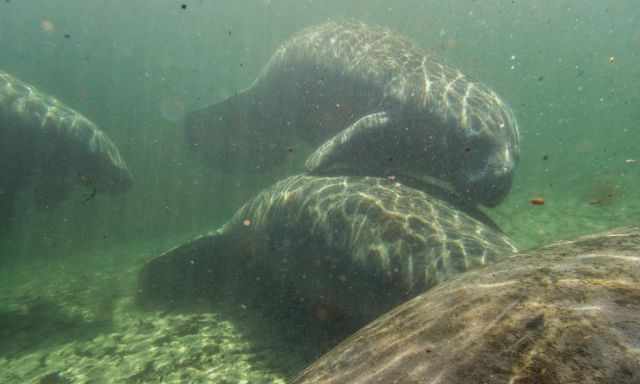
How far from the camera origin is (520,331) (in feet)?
4.52

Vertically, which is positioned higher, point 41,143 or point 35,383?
point 41,143

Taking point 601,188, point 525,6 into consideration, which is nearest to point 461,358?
point 601,188

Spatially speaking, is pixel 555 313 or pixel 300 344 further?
pixel 300 344

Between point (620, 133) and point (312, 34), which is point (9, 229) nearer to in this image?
point (312, 34)

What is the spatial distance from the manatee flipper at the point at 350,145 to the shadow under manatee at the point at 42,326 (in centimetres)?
439

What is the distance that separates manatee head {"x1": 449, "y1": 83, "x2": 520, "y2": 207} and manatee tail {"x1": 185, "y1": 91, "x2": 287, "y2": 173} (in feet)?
21.5

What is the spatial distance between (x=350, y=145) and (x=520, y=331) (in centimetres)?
599

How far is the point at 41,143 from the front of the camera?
29.2 ft

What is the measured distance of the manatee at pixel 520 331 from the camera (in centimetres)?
117

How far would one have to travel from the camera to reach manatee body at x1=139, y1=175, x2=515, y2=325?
4.45 metres

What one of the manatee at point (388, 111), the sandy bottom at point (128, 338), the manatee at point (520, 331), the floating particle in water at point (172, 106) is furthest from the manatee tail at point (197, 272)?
the floating particle in water at point (172, 106)

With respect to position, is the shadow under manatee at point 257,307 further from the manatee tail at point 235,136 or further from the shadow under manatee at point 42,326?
the manatee tail at point 235,136

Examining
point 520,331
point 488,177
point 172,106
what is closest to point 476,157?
point 488,177

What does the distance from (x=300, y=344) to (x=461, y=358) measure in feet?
12.8
